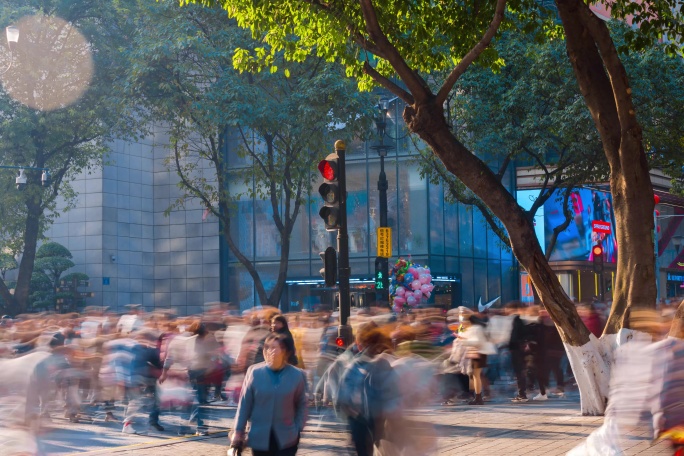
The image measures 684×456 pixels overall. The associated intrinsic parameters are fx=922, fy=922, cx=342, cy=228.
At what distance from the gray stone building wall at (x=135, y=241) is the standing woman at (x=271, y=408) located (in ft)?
110

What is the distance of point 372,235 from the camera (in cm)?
3738

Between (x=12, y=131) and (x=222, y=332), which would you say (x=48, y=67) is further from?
(x=222, y=332)

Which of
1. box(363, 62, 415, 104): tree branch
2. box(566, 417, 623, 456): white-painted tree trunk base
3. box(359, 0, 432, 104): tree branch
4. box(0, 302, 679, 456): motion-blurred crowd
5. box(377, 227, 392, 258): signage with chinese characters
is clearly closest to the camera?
box(0, 302, 679, 456): motion-blurred crowd

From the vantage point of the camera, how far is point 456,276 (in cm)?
3828

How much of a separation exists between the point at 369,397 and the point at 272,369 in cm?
113

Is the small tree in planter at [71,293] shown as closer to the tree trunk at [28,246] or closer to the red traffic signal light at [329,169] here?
the tree trunk at [28,246]

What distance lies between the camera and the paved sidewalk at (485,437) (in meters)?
11.7

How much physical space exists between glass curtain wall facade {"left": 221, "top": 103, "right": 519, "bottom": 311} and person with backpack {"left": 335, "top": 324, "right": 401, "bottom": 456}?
88.9 feet

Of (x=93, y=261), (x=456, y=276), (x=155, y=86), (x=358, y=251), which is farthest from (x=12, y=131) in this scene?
(x=456, y=276)

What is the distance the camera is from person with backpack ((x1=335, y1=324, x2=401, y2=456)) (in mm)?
7938

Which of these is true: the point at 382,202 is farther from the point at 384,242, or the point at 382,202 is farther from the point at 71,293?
the point at 71,293

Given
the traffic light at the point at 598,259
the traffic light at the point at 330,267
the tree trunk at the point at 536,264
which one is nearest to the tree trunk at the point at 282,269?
the traffic light at the point at 598,259

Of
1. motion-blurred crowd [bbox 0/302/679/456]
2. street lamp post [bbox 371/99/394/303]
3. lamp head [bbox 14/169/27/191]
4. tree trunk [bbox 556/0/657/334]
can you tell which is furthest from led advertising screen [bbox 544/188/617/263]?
tree trunk [bbox 556/0/657/334]

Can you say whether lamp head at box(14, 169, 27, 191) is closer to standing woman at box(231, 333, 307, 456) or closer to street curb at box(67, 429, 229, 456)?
street curb at box(67, 429, 229, 456)
